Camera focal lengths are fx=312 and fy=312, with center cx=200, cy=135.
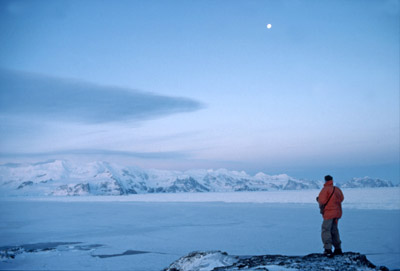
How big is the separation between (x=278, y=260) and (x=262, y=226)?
11481mm

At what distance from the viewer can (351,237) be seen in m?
12.9

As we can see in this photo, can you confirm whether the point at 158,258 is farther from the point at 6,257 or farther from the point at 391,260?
the point at 391,260

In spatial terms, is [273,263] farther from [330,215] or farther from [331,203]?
[331,203]

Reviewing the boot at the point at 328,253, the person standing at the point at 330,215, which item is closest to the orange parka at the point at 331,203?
the person standing at the point at 330,215

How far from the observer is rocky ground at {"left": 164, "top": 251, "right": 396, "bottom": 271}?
534 cm

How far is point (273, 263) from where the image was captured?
573cm

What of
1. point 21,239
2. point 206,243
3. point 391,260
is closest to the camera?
point 391,260

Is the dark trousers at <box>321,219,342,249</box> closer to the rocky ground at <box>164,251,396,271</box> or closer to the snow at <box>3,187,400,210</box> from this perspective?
the rocky ground at <box>164,251,396,271</box>

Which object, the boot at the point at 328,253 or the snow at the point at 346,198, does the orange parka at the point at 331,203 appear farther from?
the snow at the point at 346,198

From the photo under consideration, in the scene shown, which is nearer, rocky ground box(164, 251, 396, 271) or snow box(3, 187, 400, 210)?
rocky ground box(164, 251, 396, 271)

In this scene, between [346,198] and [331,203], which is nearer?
[331,203]

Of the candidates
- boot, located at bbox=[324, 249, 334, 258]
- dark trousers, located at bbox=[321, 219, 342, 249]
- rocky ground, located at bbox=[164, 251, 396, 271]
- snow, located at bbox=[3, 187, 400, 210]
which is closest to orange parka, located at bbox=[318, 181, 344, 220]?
dark trousers, located at bbox=[321, 219, 342, 249]

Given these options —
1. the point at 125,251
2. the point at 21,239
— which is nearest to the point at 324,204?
the point at 125,251

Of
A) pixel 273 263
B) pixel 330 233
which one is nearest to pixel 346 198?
pixel 330 233
